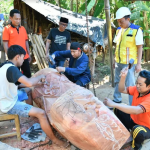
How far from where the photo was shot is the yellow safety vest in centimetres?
299

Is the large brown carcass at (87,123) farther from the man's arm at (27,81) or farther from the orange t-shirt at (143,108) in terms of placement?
the man's arm at (27,81)

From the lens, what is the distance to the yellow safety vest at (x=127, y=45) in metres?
2.99

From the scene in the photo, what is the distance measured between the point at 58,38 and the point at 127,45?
164 cm

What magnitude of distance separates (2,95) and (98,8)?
6.11 metres

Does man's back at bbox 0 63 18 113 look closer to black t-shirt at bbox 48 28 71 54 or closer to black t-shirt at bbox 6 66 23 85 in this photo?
black t-shirt at bbox 6 66 23 85

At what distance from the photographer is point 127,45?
3102mm

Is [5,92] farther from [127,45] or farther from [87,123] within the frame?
[127,45]

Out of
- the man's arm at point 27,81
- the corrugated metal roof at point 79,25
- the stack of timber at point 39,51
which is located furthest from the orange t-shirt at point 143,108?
the stack of timber at point 39,51

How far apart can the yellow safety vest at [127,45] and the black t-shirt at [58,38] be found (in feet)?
4.23

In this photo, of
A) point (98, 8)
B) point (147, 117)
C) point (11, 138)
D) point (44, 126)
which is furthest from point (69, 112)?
point (98, 8)

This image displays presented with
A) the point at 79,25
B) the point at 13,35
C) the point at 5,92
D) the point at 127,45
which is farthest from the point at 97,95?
Answer: the point at 79,25

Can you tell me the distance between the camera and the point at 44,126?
2240mm

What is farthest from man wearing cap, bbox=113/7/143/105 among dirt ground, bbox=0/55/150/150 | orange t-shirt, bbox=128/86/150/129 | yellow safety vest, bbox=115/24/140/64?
dirt ground, bbox=0/55/150/150

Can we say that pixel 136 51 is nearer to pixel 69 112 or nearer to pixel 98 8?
pixel 69 112
